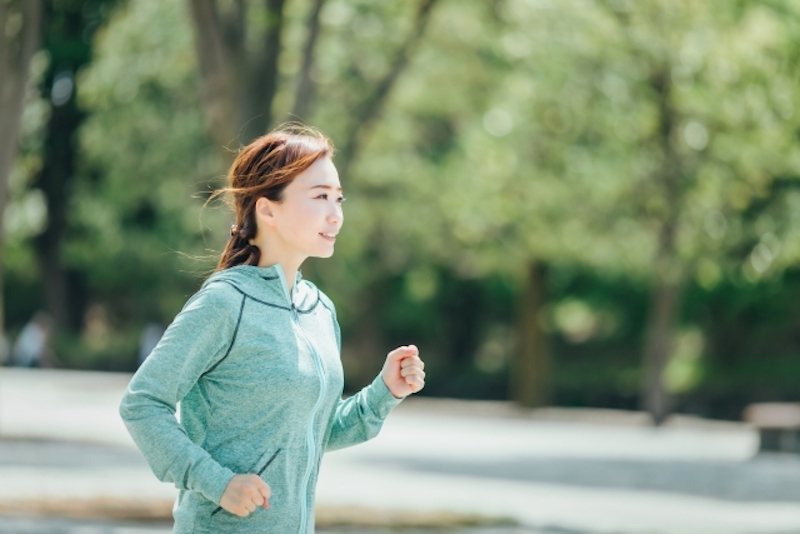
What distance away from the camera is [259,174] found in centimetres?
340

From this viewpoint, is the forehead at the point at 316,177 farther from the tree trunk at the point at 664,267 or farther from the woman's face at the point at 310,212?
the tree trunk at the point at 664,267

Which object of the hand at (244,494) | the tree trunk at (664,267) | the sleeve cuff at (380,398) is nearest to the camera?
the hand at (244,494)

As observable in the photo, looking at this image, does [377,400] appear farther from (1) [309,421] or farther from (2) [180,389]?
(2) [180,389]

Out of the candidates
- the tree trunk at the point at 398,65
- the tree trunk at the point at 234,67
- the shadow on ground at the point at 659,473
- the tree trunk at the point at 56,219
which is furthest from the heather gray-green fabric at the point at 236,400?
the tree trunk at the point at 56,219

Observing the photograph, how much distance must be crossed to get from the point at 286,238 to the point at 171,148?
2173cm

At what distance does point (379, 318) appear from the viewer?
38.2m

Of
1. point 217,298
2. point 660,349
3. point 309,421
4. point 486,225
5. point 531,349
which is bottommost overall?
point 309,421

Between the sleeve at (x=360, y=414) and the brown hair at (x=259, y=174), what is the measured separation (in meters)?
0.27

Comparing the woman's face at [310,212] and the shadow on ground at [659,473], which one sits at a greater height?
the woman's face at [310,212]

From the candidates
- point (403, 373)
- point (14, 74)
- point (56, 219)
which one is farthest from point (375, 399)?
point (56, 219)

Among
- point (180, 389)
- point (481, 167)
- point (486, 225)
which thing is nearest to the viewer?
point (180, 389)

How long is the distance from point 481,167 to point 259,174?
2265cm

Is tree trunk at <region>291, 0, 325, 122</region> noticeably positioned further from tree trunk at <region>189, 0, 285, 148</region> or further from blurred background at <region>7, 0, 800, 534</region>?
tree trunk at <region>189, 0, 285, 148</region>

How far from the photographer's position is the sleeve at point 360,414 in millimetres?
3545
